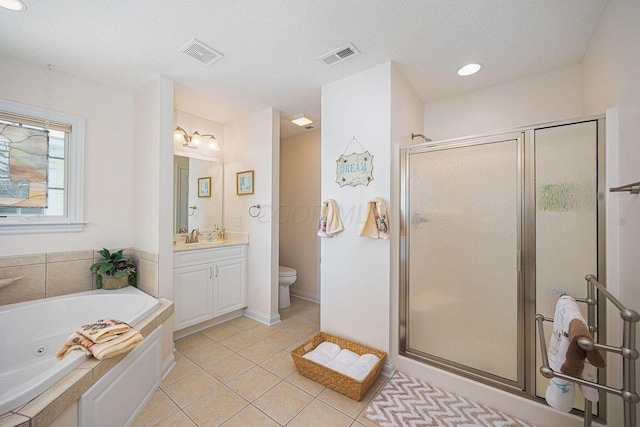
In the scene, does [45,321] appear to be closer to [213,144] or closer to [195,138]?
[195,138]

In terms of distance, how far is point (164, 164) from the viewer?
2.22m

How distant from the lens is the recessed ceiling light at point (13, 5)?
1.44 metres

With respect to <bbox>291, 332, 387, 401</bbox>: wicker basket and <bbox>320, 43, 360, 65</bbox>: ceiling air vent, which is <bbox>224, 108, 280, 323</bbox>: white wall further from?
<bbox>320, 43, 360, 65</bbox>: ceiling air vent

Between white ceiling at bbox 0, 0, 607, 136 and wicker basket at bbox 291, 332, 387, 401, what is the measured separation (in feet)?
7.69

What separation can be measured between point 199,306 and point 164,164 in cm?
148

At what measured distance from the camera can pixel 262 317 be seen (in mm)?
2977

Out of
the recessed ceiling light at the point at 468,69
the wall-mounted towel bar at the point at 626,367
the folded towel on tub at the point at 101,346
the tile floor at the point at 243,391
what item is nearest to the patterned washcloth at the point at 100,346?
the folded towel on tub at the point at 101,346

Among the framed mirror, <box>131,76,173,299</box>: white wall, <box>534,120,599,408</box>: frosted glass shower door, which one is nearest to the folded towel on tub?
<box>131,76,173,299</box>: white wall

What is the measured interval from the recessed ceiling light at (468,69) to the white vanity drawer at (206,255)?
9.35ft

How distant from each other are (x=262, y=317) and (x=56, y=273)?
1905mm

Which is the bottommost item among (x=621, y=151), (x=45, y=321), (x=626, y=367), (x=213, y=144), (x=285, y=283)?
(x=285, y=283)

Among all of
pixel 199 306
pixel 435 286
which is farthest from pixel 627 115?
pixel 199 306

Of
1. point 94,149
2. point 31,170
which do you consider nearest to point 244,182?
point 94,149

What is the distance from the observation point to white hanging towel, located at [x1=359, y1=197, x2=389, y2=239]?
1.99m
